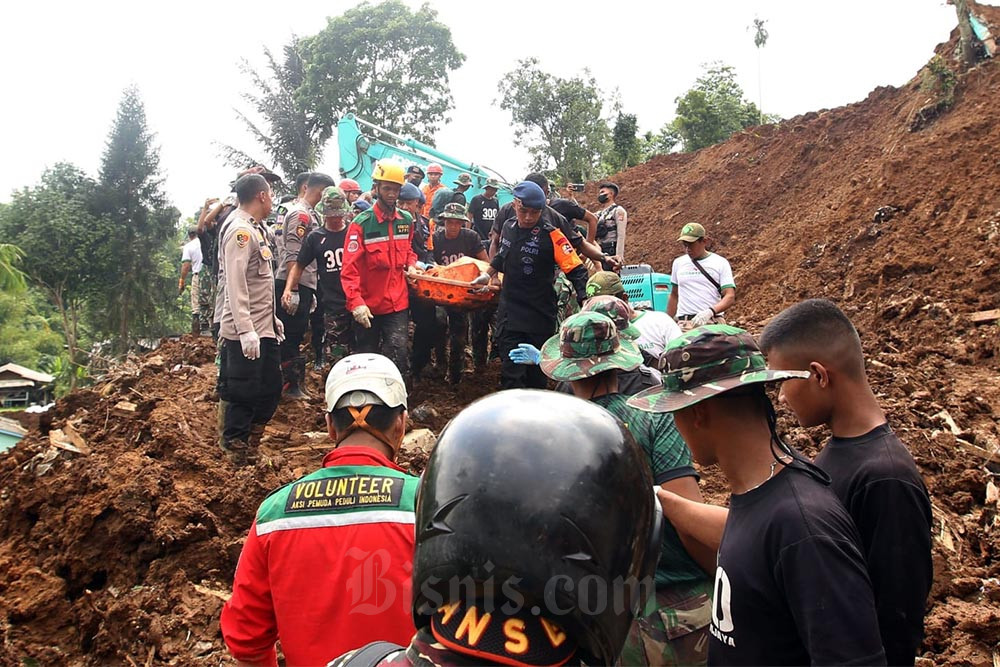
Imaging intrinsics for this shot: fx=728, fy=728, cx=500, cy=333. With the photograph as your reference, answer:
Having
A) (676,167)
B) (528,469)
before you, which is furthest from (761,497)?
(676,167)

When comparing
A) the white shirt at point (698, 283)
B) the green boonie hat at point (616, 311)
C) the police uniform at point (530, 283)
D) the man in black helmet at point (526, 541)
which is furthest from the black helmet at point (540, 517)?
the white shirt at point (698, 283)

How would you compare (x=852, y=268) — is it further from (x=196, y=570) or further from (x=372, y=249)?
(x=196, y=570)

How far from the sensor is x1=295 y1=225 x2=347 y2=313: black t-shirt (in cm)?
674

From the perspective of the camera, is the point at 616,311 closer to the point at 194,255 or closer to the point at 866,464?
the point at 866,464

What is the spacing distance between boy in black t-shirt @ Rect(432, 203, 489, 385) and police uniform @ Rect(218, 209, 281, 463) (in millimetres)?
2514

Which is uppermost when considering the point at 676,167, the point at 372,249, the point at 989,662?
the point at 676,167

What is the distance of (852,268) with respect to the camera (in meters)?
10.7

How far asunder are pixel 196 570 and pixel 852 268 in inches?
384

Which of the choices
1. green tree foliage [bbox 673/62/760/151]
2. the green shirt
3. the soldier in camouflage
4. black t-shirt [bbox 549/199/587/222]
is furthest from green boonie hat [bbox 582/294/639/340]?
green tree foliage [bbox 673/62/760/151]

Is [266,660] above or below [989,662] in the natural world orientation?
above

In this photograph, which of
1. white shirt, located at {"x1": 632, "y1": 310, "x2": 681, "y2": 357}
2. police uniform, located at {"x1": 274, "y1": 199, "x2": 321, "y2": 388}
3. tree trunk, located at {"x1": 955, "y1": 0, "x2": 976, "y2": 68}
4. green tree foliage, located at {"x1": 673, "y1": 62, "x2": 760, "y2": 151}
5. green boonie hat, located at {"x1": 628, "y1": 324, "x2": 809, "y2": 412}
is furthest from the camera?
green tree foliage, located at {"x1": 673, "y1": 62, "x2": 760, "y2": 151}

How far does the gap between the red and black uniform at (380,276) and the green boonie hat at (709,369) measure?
4.40m

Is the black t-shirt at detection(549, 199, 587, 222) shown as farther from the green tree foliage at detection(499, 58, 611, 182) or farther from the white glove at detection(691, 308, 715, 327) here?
the green tree foliage at detection(499, 58, 611, 182)

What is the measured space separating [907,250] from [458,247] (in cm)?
615
